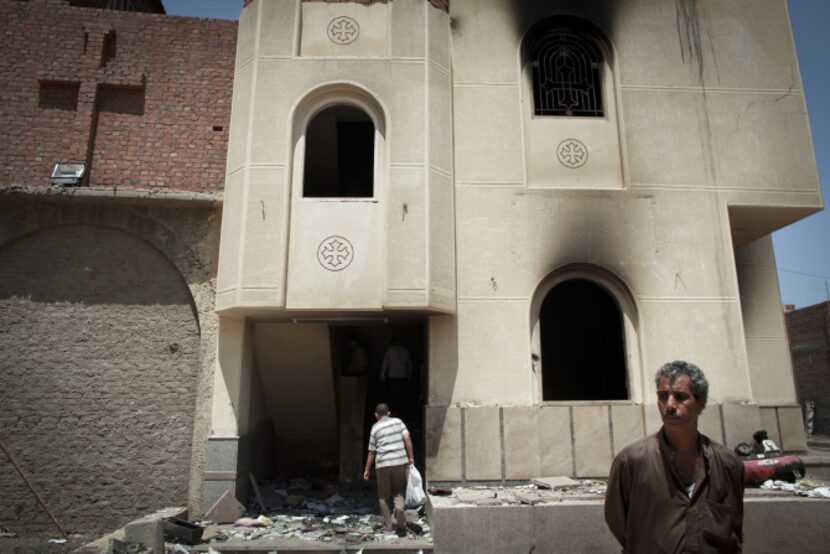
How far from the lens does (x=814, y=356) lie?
21922 mm

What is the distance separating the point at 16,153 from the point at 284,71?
455 centimetres

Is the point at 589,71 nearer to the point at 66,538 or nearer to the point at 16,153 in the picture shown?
the point at 16,153

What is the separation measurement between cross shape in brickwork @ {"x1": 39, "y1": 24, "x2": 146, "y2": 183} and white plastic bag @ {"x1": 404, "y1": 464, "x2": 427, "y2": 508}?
701 centimetres

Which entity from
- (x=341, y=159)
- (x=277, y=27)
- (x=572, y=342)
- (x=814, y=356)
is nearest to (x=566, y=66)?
(x=277, y=27)

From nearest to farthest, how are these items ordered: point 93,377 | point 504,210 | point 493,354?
1. point 493,354
2. point 93,377
3. point 504,210

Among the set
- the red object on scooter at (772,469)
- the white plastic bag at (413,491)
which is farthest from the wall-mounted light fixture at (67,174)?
the red object on scooter at (772,469)

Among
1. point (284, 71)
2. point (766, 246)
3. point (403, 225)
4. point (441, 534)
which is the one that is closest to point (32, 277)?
point (284, 71)

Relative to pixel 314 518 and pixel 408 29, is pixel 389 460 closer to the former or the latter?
pixel 314 518

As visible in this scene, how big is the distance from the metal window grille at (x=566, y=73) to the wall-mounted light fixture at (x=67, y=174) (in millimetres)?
7416

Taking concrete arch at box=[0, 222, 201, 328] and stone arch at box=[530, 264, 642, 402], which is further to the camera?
concrete arch at box=[0, 222, 201, 328]

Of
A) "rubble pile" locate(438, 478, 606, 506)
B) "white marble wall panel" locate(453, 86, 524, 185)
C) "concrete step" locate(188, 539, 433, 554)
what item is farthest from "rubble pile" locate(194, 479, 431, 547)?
"white marble wall panel" locate(453, 86, 524, 185)

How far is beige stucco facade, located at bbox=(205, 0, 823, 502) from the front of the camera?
7953mm

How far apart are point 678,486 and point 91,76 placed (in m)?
10.2

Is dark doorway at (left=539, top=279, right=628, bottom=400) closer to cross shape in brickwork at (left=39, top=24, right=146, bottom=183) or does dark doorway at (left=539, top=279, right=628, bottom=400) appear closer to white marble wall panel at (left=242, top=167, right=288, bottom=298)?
white marble wall panel at (left=242, top=167, right=288, bottom=298)
